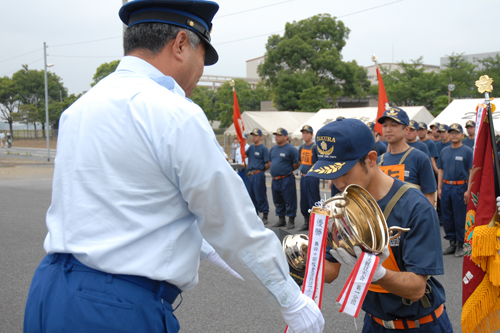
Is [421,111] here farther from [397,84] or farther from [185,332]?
[185,332]

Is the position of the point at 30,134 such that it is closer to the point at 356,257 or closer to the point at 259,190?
the point at 259,190

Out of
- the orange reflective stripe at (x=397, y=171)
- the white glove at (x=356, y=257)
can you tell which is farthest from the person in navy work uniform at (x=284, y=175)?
the white glove at (x=356, y=257)

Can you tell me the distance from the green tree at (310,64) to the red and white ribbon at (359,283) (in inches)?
1176

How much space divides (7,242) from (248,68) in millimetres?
86359

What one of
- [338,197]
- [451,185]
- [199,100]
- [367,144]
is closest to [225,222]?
[338,197]

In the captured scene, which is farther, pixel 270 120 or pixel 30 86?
pixel 30 86

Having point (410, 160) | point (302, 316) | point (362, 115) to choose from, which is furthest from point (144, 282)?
point (362, 115)

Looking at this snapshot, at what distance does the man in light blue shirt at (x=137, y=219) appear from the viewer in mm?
1306

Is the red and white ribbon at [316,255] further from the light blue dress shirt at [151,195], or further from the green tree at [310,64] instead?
the green tree at [310,64]

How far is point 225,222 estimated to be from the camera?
135 centimetres

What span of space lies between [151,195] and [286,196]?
7430 millimetres

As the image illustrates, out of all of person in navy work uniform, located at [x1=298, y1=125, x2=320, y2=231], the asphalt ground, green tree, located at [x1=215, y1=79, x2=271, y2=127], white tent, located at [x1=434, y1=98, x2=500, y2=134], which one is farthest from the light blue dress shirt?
green tree, located at [x1=215, y1=79, x2=271, y2=127]

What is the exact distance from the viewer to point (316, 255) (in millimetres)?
1621

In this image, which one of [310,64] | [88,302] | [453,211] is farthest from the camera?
[310,64]
